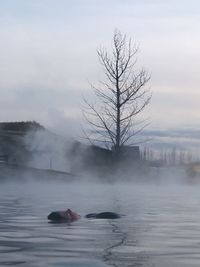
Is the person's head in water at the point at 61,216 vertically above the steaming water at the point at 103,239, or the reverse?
the person's head in water at the point at 61,216


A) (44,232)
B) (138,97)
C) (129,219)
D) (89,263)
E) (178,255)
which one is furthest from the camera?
(138,97)

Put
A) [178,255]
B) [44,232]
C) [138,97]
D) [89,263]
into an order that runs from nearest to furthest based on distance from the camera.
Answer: [89,263], [178,255], [44,232], [138,97]

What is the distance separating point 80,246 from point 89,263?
144cm

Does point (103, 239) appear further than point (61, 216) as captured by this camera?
No

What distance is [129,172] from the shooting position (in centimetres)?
3288

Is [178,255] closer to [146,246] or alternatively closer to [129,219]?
[146,246]

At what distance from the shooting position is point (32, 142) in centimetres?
3425

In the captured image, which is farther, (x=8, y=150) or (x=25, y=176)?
(x=8, y=150)

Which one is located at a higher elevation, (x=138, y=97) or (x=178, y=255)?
(x=138, y=97)

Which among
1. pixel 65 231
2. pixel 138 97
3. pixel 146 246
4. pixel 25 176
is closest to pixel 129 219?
pixel 65 231

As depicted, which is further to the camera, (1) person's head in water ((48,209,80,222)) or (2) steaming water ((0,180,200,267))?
(1) person's head in water ((48,209,80,222))

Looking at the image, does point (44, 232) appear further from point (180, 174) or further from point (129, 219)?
point (180, 174)

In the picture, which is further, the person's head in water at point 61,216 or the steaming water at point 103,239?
the person's head in water at point 61,216

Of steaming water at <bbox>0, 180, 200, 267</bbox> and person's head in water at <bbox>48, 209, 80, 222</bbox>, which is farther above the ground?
person's head in water at <bbox>48, 209, 80, 222</bbox>
